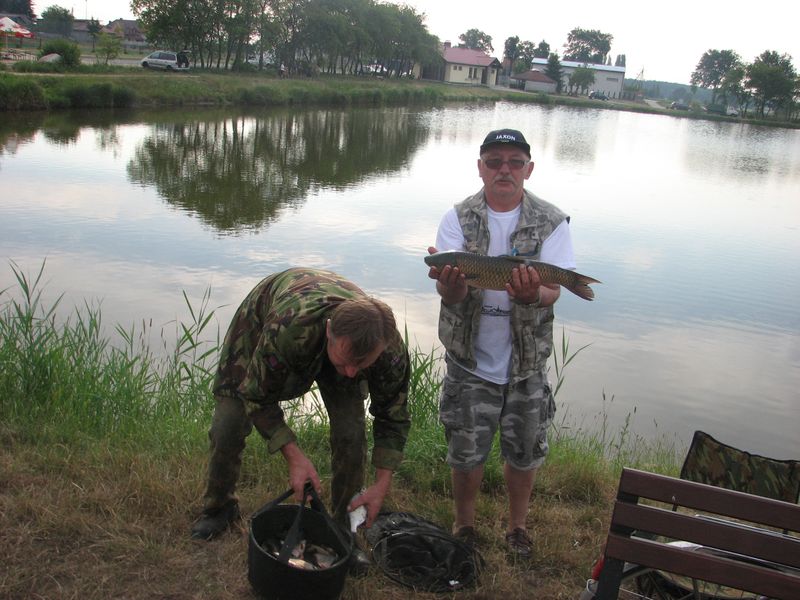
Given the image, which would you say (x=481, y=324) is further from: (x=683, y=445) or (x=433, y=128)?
(x=433, y=128)

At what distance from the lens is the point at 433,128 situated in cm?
3453

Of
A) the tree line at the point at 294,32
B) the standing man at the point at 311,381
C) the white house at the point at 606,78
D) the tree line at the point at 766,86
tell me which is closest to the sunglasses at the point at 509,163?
the standing man at the point at 311,381

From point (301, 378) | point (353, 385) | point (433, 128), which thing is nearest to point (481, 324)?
point (353, 385)

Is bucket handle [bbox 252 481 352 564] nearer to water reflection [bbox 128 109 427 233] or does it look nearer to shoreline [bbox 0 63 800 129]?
water reflection [bbox 128 109 427 233]

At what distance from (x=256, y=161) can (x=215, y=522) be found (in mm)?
17441

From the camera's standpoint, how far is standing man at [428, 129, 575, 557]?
3158 millimetres

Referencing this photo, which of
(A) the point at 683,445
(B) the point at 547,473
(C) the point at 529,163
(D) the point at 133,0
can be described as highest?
(D) the point at 133,0

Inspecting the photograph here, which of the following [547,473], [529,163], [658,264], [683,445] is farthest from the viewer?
[658,264]

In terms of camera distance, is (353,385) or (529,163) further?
(529,163)

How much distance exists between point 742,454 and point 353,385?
1616 millimetres

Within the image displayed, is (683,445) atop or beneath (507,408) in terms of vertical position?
beneath

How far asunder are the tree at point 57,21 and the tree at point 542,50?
3120 inches

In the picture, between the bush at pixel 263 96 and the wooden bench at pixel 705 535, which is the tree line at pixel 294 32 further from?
the wooden bench at pixel 705 535

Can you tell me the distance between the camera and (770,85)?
85750mm
